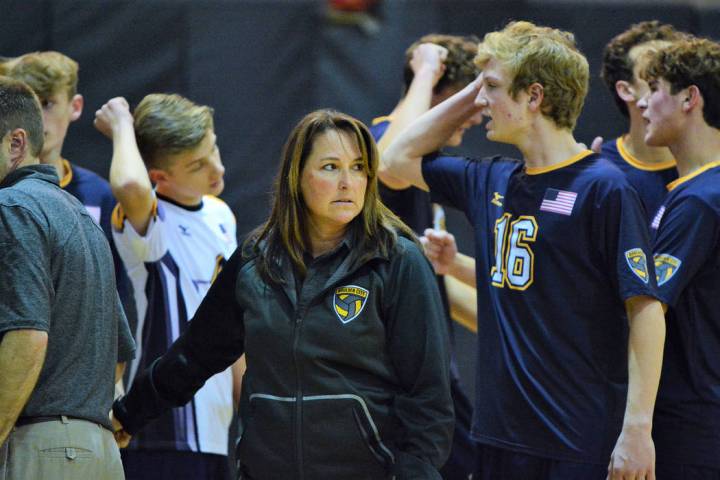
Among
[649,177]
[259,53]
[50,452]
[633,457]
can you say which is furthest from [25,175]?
[259,53]

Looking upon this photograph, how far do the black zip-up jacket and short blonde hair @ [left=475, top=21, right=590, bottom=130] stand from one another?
0.82 metres

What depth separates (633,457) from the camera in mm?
2971

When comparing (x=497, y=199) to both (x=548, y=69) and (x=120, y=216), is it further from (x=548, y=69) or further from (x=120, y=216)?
(x=120, y=216)

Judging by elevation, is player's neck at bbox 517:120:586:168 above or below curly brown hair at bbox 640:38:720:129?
below

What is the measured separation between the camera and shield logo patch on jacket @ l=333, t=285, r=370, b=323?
2.72m

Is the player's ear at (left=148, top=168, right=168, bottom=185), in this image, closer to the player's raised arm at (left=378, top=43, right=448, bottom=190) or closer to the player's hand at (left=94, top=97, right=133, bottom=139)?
the player's hand at (left=94, top=97, right=133, bottom=139)

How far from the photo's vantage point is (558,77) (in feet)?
11.0

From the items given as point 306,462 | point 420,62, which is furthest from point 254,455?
point 420,62

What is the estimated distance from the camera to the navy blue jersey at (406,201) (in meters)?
4.34

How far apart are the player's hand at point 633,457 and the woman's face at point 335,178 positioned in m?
1.01

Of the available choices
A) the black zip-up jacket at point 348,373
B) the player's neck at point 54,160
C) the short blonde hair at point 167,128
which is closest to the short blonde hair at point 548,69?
the black zip-up jacket at point 348,373

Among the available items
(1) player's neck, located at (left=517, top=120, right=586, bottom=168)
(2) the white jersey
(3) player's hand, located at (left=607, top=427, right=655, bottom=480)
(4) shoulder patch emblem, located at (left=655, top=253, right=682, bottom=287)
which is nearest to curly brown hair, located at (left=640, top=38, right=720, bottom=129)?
(1) player's neck, located at (left=517, top=120, right=586, bottom=168)

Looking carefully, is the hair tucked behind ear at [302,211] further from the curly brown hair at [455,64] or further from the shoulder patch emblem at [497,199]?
the curly brown hair at [455,64]

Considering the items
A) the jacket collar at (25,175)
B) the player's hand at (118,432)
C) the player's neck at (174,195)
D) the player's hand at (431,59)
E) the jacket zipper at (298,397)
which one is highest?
the player's hand at (431,59)
